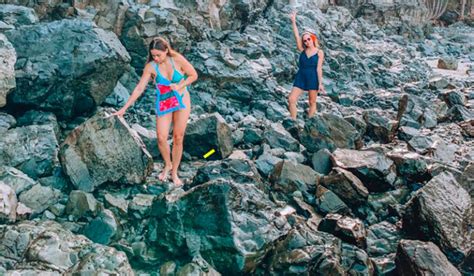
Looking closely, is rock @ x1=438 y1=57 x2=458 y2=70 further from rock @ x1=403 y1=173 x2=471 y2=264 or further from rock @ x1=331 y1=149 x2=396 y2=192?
rock @ x1=403 y1=173 x2=471 y2=264

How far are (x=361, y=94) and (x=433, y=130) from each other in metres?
2.98

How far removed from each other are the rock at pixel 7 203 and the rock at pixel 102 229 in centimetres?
71

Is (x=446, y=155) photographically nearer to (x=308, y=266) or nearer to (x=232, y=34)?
(x=308, y=266)

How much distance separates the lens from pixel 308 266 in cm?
433

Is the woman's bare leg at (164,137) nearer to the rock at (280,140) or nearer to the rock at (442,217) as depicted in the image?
the rock at (280,140)

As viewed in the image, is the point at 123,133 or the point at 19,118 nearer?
the point at 123,133

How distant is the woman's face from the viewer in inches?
220

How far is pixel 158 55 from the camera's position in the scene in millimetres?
5609

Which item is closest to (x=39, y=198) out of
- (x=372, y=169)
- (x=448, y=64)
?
(x=372, y=169)

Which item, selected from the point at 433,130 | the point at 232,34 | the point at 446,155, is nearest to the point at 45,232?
the point at 446,155

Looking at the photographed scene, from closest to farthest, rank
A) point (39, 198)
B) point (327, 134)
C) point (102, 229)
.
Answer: point (102, 229) < point (39, 198) < point (327, 134)

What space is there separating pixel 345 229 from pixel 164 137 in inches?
103

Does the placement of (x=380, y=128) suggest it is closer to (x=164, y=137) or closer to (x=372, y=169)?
(x=372, y=169)

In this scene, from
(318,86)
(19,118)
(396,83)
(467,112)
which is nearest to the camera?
(19,118)
